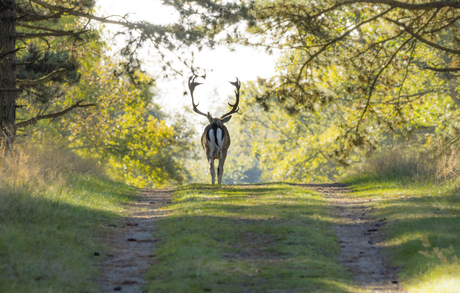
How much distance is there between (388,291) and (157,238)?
425cm

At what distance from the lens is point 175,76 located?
680 inches

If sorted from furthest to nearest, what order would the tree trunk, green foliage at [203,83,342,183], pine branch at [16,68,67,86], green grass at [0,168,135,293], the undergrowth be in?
green foliage at [203,83,342,183] → pine branch at [16,68,67,86] → the tree trunk → the undergrowth → green grass at [0,168,135,293]

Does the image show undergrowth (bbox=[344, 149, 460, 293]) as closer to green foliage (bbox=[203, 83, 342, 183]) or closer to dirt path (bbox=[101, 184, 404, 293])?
dirt path (bbox=[101, 184, 404, 293])

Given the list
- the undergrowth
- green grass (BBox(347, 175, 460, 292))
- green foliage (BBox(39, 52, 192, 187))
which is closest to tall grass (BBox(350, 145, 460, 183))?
the undergrowth

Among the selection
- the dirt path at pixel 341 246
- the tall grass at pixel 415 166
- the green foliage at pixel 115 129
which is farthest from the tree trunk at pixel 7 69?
the green foliage at pixel 115 129

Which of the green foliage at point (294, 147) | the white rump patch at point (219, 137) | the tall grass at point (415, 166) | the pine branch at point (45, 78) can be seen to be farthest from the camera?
the green foliage at point (294, 147)

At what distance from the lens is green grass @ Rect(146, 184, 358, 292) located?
6598 millimetres

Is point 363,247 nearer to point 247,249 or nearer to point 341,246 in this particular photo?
point 341,246

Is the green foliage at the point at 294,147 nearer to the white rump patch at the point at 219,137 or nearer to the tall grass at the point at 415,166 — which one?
the tall grass at the point at 415,166

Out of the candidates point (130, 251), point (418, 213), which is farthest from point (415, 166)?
point (130, 251)

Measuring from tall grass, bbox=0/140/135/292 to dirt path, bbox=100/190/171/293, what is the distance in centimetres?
23

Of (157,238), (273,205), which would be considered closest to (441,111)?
(273,205)

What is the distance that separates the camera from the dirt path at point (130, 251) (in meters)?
6.88

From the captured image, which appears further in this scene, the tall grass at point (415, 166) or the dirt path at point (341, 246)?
the tall grass at point (415, 166)
